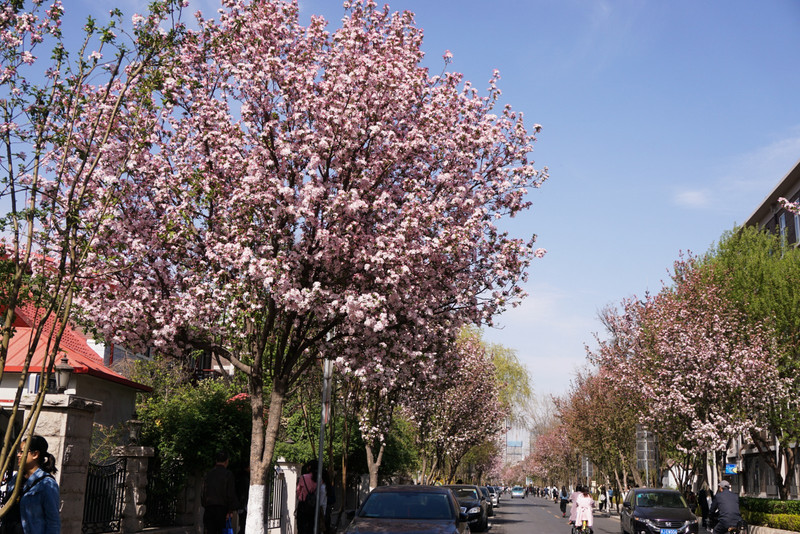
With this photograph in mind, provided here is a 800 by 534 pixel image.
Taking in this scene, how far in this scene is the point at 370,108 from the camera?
1427 centimetres

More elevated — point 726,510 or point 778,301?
point 778,301

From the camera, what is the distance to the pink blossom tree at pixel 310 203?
13602 mm

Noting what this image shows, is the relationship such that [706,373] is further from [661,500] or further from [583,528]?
[583,528]

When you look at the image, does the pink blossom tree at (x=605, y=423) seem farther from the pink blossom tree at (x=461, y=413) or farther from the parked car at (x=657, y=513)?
the parked car at (x=657, y=513)

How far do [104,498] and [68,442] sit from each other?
3.03 metres

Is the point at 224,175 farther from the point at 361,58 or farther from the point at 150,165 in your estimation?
the point at 361,58

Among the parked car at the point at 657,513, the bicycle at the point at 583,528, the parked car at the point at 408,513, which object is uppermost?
the parked car at the point at 408,513

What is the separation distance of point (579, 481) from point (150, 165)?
78.9 m

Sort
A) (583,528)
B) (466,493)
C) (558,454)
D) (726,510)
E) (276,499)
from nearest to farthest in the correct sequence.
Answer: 1. (726,510)
2. (276,499)
3. (583,528)
4. (466,493)
5. (558,454)

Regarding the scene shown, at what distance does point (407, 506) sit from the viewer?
1219 centimetres

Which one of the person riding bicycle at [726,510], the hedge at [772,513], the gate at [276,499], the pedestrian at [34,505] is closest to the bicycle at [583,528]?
the person riding bicycle at [726,510]

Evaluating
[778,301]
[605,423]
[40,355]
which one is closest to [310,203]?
[40,355]

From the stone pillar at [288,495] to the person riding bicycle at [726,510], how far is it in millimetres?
10441

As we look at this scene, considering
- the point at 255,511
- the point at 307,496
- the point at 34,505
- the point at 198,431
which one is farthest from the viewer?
the point at 198,431
